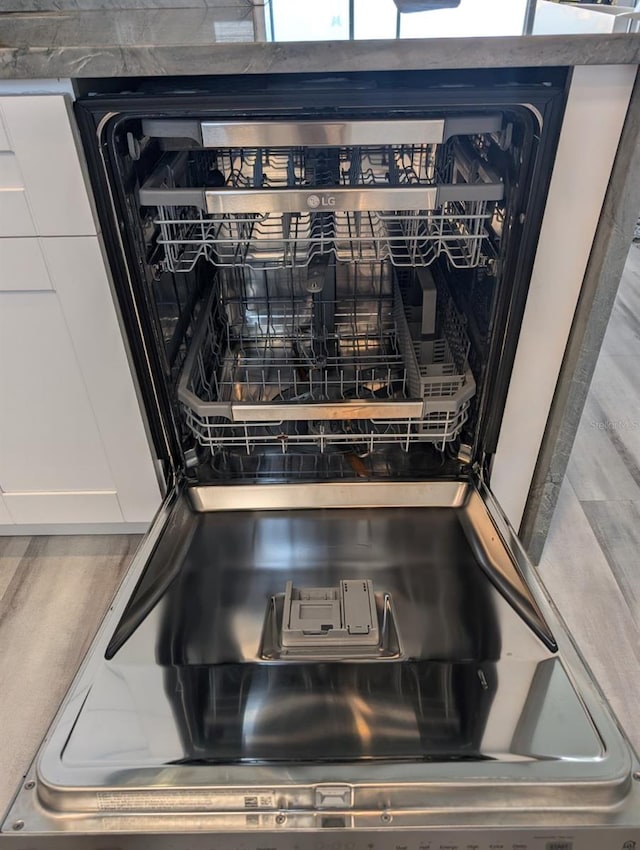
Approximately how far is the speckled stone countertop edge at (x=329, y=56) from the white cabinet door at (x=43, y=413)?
398mm

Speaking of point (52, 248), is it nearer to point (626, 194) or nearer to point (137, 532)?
point (137, 532)

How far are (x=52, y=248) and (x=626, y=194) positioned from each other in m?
0.93

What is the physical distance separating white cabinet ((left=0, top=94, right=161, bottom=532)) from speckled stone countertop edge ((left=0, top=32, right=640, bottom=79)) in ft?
0.24

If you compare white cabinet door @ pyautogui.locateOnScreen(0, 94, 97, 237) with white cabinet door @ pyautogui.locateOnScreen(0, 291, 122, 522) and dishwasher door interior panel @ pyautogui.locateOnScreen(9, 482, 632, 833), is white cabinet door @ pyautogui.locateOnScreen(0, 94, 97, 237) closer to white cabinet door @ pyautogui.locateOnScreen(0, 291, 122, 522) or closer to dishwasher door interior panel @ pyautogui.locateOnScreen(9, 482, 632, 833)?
white cabinet door @ pyautogui.locateOnScreen(0, 291, 122, 522)

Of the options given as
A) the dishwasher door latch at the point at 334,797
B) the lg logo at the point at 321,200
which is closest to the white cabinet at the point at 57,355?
the lg logo at the point at 321,200

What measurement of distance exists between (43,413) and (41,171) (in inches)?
19.3

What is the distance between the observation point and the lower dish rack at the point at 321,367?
1.07m

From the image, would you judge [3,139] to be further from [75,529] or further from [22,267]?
[75,529]

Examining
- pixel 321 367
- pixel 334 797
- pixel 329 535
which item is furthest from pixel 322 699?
pixel 321 367

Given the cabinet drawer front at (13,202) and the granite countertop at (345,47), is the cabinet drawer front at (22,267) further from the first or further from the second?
the granite countertop at (345,47)

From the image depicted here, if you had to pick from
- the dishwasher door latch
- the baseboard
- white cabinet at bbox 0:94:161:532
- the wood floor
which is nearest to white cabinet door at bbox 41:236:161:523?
white cabinet at bbox 0:94:161:532

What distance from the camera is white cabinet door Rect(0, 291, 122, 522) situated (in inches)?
43.8

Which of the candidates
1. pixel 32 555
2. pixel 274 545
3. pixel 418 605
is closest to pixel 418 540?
pixel 418 605

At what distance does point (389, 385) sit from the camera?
1274mm
